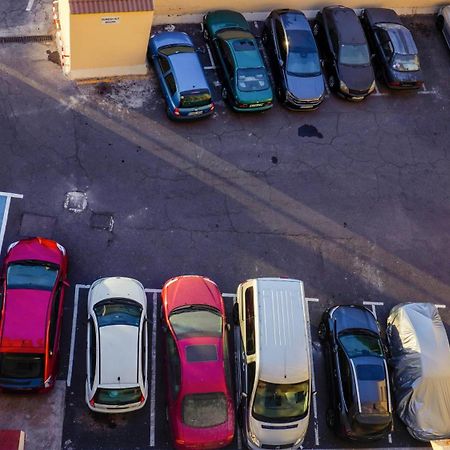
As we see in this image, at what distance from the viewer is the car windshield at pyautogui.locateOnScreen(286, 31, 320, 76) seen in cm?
2003

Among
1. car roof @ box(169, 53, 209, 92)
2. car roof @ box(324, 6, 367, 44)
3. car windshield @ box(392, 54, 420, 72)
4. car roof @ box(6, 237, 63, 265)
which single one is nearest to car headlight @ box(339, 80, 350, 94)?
car roof @ box(324, 6, 367, 44)

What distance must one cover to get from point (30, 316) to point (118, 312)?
201cm

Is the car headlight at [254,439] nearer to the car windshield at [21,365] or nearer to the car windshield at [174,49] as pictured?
the car windshield at [21,365]

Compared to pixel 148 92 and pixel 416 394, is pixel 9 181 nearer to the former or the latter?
pixel 148 92

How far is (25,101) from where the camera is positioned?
19.0 m

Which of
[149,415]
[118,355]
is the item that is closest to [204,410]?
[149,415]

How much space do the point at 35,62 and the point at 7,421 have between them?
1046cm

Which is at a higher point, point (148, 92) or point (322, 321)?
point (148, 92)

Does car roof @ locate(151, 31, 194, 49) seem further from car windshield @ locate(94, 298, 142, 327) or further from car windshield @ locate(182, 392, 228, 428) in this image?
car windshield @ locate(182, 392, 228, 428)

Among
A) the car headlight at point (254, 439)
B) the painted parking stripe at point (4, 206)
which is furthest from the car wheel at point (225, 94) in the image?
the car headlight at point (254, 439)

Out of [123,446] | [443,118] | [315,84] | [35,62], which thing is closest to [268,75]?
[315,84]

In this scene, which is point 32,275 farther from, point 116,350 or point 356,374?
point 356,374

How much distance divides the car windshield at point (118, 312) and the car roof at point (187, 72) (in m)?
6.63

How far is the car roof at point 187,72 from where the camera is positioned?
61.8 ft
